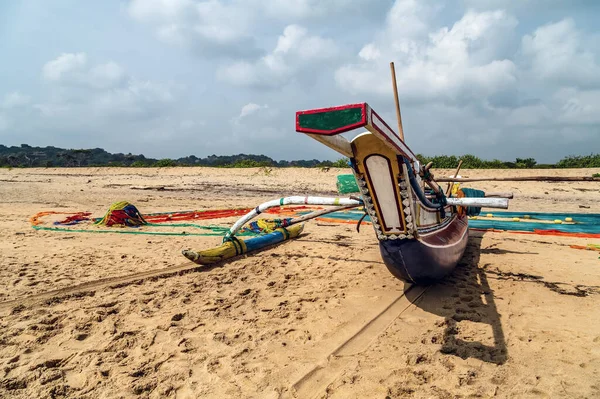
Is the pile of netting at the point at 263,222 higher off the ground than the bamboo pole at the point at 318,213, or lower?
lower

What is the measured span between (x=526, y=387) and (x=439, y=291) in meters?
1.78

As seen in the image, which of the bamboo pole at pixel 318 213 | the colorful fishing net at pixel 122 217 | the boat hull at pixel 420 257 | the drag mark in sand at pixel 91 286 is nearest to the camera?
the boat hull at pixel 420 257

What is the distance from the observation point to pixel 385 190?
3.32 m

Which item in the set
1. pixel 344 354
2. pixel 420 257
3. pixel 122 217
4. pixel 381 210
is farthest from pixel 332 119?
pixel 122 217

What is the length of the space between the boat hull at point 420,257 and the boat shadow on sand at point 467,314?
0.24 meters

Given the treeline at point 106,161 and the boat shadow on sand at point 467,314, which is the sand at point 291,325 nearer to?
the boat shadow on sand at point 467,314

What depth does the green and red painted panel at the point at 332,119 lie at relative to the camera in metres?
2.27

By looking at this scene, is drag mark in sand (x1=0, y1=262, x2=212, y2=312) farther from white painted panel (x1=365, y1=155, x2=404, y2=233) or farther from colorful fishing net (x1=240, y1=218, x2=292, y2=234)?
white painted panel (x1=365, y1=155, x2=404, y2=233)

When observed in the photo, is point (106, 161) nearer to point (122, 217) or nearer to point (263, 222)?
point (122, 217)

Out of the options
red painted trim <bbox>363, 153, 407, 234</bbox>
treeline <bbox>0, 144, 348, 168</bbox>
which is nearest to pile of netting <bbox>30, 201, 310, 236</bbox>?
red painted trim <bbox>363, 153, 407, 234</bbox>

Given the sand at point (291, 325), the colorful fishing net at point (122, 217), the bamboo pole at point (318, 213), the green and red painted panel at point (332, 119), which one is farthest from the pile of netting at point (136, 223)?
the green and red painted panel at point (332, 119)

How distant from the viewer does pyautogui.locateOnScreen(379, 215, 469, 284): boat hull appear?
140 inches

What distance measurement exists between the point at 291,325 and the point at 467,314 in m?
1.71

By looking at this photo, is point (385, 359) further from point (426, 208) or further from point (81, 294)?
point (81, 294)
